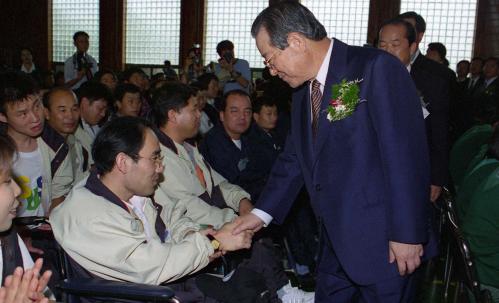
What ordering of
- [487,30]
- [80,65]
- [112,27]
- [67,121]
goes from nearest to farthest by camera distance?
[67,121], [80,65], [487,30], [112,27]

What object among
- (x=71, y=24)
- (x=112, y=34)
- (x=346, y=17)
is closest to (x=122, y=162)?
(x=346, y=17)

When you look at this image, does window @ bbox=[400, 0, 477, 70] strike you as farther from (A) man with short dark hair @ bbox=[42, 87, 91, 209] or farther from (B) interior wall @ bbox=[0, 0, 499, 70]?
(A) man with short dark hair @ bbox=[42, 87, 91, 209]

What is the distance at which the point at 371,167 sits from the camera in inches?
71.5

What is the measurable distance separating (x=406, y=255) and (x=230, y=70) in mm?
5315

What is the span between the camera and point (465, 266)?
185cm

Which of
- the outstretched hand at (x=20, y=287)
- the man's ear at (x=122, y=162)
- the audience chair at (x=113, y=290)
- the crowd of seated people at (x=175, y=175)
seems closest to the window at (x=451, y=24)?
the crowd of seated people at (x=175, y=175)

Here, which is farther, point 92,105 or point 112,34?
point 112,34

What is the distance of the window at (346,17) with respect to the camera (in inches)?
437

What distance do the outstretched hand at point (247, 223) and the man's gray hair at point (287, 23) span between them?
2.77ft

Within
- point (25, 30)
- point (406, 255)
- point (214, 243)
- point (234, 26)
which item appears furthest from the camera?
point (25, 30)

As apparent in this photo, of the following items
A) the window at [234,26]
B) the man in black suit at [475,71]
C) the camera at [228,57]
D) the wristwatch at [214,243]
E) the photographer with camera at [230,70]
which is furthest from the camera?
the window at [234,26]

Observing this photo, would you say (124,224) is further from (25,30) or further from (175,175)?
Result: (25,30)

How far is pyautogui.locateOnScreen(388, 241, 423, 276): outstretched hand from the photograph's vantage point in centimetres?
178

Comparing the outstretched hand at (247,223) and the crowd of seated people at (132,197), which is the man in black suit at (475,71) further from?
the outstretched hand at (247,223)
